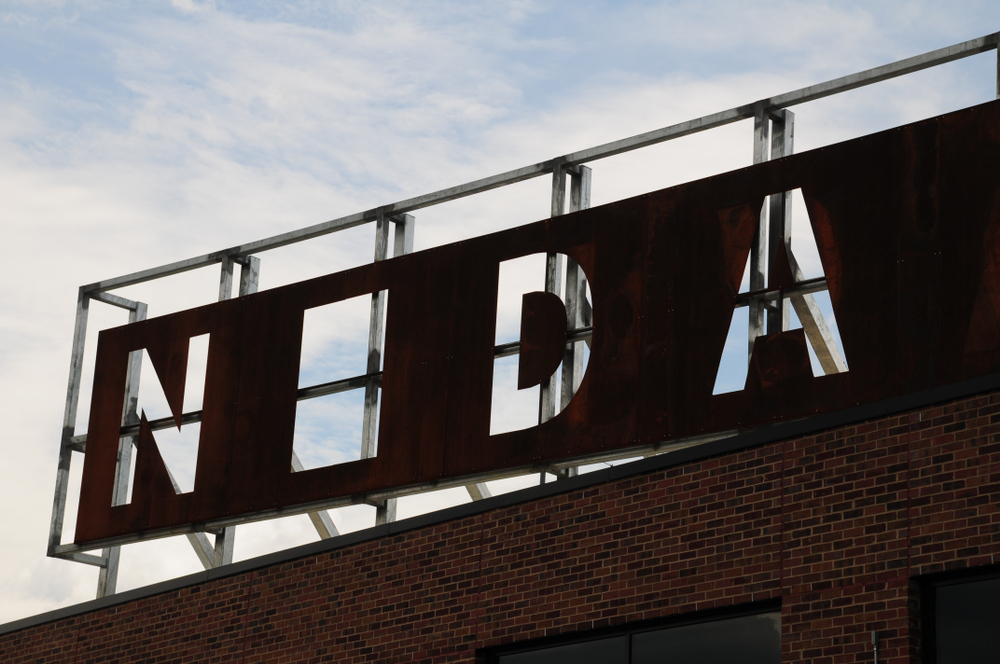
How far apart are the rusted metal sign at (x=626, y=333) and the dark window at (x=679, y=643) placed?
2938mm

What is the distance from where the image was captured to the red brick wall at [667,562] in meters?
11.0

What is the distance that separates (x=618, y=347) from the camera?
52.9ft

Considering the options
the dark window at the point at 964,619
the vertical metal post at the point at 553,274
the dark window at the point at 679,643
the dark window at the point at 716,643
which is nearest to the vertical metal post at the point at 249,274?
the vertical metal post at the point at 553,274

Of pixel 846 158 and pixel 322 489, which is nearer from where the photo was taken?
pixel 846 158

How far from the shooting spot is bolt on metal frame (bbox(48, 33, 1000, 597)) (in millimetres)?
15617

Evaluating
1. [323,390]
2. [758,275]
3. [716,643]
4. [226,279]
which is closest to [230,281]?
[226,279]

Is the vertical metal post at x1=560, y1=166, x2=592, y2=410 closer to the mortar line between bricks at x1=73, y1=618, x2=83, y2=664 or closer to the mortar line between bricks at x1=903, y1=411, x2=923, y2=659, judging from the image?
the mortar line between bricks at x1=903, y1=411, x2=923, y2=659

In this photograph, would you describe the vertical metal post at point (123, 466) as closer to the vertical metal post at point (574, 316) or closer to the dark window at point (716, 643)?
the vertical metal post at point (574, 316)

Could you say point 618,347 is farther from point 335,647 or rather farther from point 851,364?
point 335,647

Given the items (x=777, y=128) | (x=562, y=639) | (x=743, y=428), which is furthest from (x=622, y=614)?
(x=777, y=128)

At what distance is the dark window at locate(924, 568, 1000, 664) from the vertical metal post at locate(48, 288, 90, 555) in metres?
13.4

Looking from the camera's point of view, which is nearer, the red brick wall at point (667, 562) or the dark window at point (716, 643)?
the red brick wall at point (667, 562)

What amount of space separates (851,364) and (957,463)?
3375mm

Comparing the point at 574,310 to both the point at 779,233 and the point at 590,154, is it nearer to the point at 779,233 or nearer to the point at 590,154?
the point at 590,154
